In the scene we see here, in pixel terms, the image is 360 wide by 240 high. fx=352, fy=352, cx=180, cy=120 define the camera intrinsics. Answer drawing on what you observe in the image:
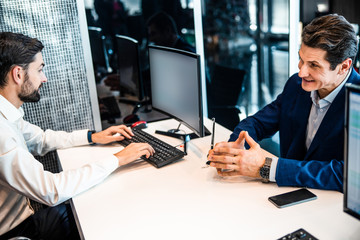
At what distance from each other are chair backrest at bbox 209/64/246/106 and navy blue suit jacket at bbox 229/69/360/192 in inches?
38.7

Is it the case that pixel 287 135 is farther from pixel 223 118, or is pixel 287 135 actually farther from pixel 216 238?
pixel 223 118

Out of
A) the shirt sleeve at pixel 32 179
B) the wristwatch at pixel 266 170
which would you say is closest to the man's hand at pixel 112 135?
the shirt sleeve at pixel 32 179

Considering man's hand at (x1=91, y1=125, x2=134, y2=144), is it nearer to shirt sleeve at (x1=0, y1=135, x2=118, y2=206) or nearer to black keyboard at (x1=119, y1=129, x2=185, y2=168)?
black keyboard at (x1=119, y1=129, x2=185, y2=168)

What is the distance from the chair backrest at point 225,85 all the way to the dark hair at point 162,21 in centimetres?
62

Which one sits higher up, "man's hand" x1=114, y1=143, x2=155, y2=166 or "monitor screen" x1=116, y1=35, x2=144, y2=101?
"monitor screen" x1=116, y1=35, x2=144, y2=101

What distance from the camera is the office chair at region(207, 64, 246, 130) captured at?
291 cm

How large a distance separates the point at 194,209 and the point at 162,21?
1682mm

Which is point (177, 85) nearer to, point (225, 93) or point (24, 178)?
point (24, 178)

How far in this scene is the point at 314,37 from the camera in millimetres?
1437

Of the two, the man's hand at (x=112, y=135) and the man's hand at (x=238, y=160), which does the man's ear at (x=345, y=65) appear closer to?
the man's hand at (x=238, y=160)

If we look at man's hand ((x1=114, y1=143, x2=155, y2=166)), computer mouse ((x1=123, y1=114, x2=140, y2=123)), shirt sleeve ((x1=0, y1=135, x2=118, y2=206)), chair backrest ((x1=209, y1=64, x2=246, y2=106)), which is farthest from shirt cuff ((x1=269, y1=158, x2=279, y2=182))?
chair backrest ((x1=209, y1=64, x2=246, y2=106))

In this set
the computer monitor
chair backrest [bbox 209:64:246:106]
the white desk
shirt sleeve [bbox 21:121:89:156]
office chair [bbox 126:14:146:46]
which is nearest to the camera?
the computer monitor

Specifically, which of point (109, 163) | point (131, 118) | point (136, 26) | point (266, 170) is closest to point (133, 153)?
point (109, 163)

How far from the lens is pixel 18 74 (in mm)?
1591
